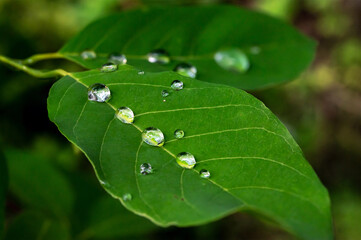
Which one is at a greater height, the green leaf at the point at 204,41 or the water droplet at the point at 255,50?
the green leaf at the point at 204,41

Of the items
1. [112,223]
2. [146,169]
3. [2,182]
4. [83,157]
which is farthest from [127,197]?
[83,157]

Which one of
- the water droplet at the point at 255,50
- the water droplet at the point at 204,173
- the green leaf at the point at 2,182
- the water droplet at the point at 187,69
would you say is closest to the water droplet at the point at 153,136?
the water droplet at the point at 204,173

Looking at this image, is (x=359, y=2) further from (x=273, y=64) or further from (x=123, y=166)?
(x=123, y=166)

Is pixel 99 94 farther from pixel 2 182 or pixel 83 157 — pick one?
pixel 83 157

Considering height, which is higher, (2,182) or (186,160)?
(186,160)

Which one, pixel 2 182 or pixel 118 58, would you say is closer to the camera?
pixel 2 182

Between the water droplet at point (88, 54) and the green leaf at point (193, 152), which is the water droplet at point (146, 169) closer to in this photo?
the green leaf at point (193, 152)
